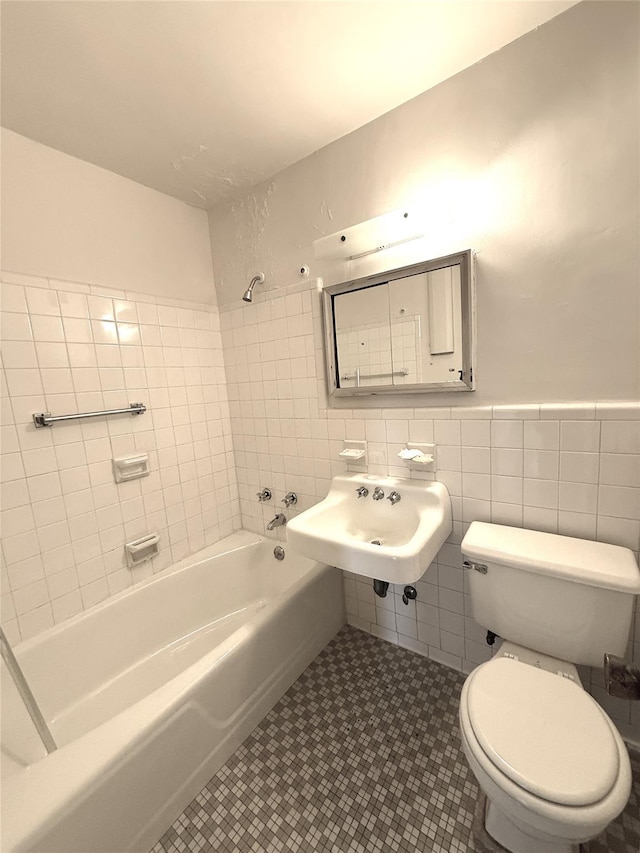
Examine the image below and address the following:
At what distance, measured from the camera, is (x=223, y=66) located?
1.09 meters

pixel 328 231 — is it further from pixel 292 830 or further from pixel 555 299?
pixel 292 830

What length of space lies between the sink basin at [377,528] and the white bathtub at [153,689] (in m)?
0.37

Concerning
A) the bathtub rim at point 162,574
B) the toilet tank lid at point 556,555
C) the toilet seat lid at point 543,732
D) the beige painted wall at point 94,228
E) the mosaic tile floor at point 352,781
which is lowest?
the mosaic tile floor at point 352,781

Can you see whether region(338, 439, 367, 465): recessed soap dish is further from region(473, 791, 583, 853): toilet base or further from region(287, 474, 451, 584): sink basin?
region(473, 791, 583, 853): toilet base

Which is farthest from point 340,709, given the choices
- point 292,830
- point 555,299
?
point 555,299

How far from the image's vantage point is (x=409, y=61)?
1.12 metres

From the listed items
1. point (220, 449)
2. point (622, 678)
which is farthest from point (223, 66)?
point (622, 678)

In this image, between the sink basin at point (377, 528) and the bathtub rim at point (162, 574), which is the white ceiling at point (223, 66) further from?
the bathtub rim at point (162, 574)

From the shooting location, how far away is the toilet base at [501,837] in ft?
3.00

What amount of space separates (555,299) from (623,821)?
5.21 feet

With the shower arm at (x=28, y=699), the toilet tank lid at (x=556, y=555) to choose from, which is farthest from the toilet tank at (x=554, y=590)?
the shower arm at (x=28, y=699)

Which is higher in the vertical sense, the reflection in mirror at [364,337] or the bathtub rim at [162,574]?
the reflection in mirror at [364,337]

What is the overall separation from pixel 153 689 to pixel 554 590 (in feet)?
5.57

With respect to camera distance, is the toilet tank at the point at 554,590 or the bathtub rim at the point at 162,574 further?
the bathtub rim at the point at 162,574
